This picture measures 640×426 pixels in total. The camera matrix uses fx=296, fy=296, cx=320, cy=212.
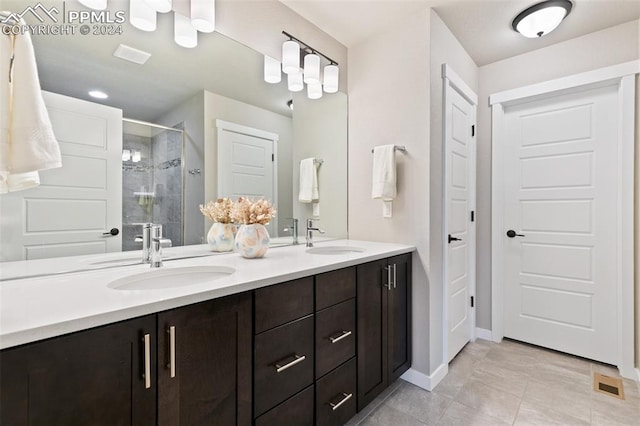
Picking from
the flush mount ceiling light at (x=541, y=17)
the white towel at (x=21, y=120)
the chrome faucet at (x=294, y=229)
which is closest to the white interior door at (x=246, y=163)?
the chrome faucet at (x=294, y=229)

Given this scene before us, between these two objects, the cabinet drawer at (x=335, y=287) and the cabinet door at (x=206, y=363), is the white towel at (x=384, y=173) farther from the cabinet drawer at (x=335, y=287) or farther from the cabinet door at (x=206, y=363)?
the cabinet door at (x=206, y=363)

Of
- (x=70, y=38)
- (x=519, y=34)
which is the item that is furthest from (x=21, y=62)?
(x=519, y=34)

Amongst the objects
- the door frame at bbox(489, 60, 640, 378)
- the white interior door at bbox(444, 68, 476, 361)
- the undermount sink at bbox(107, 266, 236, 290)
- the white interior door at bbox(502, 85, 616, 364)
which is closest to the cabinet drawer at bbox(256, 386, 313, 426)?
the undermount sink at bbox(107, 266, 236, 290)

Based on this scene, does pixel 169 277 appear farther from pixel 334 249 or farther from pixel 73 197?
pixel 334 249

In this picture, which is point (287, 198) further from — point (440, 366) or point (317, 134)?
point (440, 366)

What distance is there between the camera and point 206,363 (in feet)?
3.10

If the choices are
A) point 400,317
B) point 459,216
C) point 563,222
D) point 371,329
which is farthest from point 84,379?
point 563,222

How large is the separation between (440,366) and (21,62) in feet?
8.51

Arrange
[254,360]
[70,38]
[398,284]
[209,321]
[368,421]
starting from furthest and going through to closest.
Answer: [398,284] → [368,421] → [70,38] → [254,360] → [209,321]

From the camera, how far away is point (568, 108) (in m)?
2.32

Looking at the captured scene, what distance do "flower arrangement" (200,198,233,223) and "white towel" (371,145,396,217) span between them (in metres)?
0.99

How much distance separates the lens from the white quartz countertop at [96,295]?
0.68 meters

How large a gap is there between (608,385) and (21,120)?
3.32 m

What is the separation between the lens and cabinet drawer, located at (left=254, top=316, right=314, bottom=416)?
1.09 meters
